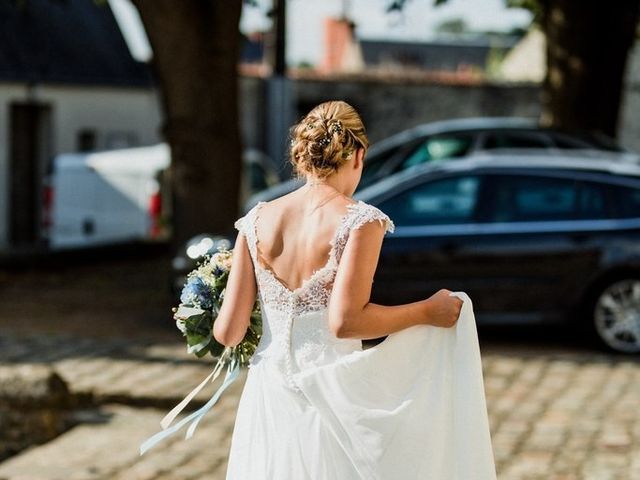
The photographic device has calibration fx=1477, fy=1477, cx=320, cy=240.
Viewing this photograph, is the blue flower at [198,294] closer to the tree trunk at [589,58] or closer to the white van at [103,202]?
the tree trunk at [589,58]

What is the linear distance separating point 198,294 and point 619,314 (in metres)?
7.10

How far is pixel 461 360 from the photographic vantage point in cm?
498

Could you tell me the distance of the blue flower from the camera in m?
5.31

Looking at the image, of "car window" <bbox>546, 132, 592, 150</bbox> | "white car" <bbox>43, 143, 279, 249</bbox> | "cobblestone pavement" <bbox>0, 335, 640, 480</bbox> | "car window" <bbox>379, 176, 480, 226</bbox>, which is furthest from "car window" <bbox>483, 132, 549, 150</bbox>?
"white car" <bbox>43, 143, 279, 249</bbox>

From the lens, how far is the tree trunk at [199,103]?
521 inches

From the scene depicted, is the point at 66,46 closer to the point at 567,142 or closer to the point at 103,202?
the point at 103,202

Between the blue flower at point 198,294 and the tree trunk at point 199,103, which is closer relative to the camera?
the blue flower at point 198,294

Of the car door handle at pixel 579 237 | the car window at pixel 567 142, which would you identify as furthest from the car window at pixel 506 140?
the car door handle at pixel 579 237

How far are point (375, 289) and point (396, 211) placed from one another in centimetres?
68

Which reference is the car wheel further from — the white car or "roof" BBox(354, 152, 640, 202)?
the white car

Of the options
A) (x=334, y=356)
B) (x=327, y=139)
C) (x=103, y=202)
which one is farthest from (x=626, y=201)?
(x=103, y=202)

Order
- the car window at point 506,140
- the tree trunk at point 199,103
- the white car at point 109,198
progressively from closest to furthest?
the tree trunk at point 199,103, the car window at point 506,140, the white car at point 109,198

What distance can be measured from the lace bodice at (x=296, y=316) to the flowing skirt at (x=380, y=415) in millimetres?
40

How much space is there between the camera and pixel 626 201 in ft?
39.4
